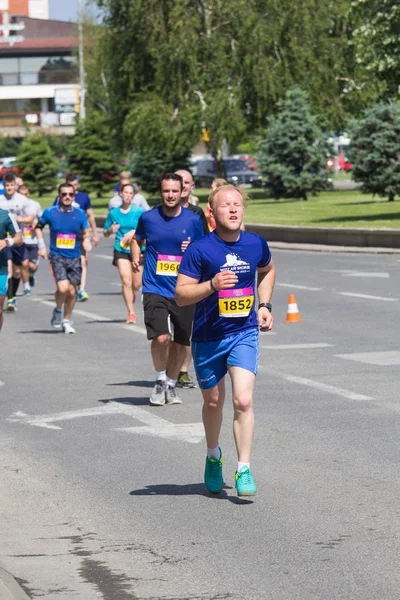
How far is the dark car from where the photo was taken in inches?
2881

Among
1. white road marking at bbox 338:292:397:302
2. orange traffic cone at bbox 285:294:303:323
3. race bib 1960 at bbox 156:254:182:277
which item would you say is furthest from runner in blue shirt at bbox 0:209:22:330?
white road marking at bbox 338:292:397:302

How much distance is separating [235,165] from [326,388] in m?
63.6

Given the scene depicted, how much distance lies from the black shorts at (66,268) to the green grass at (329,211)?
17761 mm

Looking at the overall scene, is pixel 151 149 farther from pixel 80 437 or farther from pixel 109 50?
pixel 80 437

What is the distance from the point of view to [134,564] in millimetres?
6406

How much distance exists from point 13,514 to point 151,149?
55.6 meters

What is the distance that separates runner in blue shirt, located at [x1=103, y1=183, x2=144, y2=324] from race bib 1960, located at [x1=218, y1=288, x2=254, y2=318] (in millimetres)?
A: 10062

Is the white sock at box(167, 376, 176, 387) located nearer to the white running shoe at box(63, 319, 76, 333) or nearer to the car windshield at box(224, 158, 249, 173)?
the white running shoe at box(63, 319, 76, 333)

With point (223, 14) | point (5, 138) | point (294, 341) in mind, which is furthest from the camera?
point (5, 138)

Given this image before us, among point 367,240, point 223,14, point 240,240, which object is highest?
point 223,14

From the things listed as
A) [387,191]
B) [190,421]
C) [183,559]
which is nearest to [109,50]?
[387,191]

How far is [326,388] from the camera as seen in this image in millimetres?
12000

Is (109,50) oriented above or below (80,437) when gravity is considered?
above

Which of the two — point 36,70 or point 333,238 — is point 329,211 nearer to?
point 333,238
